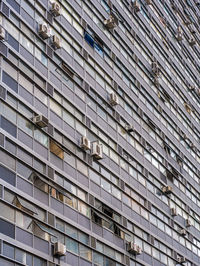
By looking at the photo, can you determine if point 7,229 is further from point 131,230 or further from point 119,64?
point 119,64

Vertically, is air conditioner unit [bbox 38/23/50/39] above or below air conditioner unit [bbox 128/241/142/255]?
above

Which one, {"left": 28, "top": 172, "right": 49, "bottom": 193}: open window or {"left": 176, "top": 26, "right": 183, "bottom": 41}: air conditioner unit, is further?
{"left": 176, "top": 26, "right": 183, "bottom": 41}: air conditioner unit

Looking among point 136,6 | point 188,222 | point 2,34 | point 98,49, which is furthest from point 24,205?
point 136,6

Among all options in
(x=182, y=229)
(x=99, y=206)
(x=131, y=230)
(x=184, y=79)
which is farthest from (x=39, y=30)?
(x=184, y=79)

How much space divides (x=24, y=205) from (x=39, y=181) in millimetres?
2118

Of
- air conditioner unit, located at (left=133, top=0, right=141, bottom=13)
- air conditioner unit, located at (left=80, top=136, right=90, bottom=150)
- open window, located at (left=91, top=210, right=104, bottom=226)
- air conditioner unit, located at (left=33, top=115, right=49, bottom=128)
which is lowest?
open window, located at (left=91, top=210, right=104, bottom=226)

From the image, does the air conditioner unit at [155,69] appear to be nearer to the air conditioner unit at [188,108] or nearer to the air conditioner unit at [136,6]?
the air conditioner unit at [136,6]

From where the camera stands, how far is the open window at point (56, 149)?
1355 inches

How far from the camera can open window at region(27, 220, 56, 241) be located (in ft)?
101

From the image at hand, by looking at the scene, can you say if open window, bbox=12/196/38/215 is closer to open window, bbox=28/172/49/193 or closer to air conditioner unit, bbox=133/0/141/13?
open window, bbox=28/172/49/193

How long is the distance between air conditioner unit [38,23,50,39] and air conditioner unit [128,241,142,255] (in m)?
13.2

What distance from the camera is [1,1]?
33688 millimetres

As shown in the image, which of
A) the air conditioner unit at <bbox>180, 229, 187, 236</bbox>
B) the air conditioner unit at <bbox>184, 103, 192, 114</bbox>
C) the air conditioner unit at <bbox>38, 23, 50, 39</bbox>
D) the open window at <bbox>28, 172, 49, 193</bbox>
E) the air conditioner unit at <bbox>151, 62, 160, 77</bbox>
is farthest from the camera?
the air conditioner unit at <bbox>184, 103, 192, 114</bbox>

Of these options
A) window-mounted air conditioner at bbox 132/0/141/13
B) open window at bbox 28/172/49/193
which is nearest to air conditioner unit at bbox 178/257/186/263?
open window at bbox 28/172/49/193
